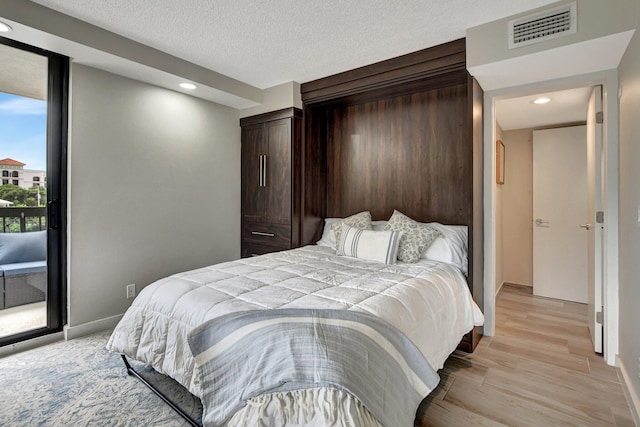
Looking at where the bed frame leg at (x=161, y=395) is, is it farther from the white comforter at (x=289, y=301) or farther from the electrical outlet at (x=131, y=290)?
the electrical outlet at (x=131, y=290)

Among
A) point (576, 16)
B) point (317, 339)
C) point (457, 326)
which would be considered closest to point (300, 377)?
point (317, 339)

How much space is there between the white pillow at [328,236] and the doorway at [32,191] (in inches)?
94.2

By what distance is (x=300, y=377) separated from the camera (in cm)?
119

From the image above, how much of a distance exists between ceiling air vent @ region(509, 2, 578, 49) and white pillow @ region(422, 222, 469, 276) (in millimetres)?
1448

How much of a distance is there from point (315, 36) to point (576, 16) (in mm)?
1733

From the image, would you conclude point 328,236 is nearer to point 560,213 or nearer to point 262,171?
point 262,171

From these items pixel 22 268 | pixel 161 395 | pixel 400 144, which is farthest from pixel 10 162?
pixel 400 144

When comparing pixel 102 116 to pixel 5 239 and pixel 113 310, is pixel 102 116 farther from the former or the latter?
pixel 113 310

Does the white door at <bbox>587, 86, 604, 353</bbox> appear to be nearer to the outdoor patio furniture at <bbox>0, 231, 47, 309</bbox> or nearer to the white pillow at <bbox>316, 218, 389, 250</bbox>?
the white pillow at <bbox>316, 218, 389, 250</bbox>

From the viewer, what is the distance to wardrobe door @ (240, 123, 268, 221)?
3846 mm

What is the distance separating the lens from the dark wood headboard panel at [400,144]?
2.64m

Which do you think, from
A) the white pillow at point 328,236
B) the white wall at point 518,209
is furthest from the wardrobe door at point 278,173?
the white wall at point 518,209

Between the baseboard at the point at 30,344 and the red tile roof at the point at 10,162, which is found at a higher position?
the red tile roof at the point at 10,162

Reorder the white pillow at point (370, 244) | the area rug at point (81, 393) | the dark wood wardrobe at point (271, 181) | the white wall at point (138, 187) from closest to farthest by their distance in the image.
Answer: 1. the area rug at point (81, 393)
2. the white pillow at point (370, 244)
3. the white wall at point (138, 187)
4. the dark wood wardrobe at point (271, 181)
